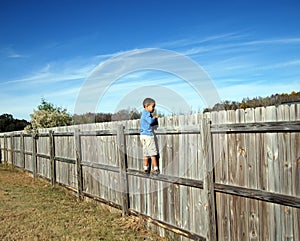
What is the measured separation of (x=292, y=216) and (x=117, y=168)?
4.30 m

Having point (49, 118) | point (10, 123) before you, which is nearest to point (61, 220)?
point (49, 118)

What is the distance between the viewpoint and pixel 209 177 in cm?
470

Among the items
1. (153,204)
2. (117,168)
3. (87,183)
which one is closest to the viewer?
(153,204)

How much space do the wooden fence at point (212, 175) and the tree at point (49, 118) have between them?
860 cm

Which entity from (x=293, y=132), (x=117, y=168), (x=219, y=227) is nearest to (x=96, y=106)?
(x=117, y=168)

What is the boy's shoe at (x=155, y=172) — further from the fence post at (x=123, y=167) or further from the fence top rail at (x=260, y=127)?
the fence top rail at (x=260, y=127)

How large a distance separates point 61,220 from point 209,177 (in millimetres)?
3901

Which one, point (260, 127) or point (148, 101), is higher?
point (148, 101)

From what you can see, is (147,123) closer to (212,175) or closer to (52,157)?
(212,175)

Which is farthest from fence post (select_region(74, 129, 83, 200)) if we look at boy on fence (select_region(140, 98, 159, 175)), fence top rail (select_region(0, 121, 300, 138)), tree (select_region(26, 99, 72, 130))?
tree (select_region(26, 99, 72, 130))

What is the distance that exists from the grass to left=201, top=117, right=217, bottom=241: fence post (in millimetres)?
1425

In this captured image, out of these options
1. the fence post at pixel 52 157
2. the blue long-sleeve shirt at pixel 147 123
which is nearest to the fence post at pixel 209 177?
the blue long-sleeve shirt at pixel 147 123

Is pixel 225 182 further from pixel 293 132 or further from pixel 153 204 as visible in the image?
pixel 153 204

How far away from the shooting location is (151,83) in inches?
325
